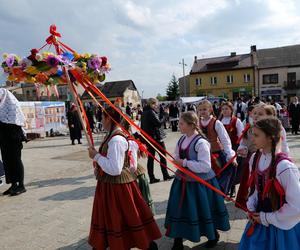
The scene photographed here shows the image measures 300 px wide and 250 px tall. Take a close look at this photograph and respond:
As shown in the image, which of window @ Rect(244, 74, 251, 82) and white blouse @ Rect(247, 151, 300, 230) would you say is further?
window @ Rect(244, 74, 251, 82)

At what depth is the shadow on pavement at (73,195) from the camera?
610 centimetres

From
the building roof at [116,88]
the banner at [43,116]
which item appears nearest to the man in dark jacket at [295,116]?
the banner at [43,116]

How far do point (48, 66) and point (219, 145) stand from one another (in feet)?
9.82

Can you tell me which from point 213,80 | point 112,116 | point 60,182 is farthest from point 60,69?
point 213,80

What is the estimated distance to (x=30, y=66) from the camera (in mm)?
3139

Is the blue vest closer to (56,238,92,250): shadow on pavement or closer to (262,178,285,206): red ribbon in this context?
(262,178,285,206): red ribbon

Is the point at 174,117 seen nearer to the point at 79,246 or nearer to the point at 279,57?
the point at 79,246

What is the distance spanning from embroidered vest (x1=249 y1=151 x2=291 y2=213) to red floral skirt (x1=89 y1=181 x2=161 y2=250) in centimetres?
120

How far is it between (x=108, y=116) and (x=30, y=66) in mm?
889

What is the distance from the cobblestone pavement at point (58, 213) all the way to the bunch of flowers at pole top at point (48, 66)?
2.10 metres

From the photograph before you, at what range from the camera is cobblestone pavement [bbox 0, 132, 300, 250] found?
413 centimetres

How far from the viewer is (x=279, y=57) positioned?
1913 inches

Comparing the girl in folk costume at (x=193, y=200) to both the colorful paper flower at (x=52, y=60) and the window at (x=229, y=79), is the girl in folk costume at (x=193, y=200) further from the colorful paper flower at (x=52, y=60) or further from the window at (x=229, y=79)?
the window at (x=229, y=79)

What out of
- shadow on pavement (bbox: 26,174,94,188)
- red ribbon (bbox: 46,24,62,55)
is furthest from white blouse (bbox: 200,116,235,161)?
shadow on pavement (bbox: 26,174,94,188)
